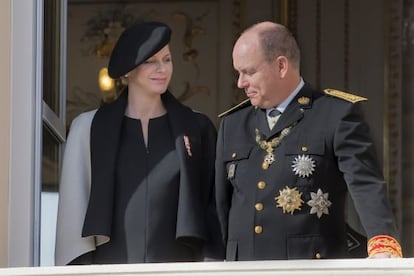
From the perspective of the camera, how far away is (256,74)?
4961 millimetres

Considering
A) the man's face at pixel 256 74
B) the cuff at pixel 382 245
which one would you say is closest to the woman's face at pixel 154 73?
the man's face at pixel 256 74

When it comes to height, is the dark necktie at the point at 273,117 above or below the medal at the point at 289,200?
above

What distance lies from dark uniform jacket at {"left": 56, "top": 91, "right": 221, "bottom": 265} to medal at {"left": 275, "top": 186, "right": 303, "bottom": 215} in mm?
261

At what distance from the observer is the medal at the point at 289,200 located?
4.89 meters

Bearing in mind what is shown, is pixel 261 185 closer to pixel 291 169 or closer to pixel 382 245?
pixel 291 169

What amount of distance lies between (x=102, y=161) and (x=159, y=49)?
0.38 metres

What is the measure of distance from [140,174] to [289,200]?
51cm

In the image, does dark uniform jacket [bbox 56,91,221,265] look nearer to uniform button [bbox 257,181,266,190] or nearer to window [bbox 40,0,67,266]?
window [bbox 40,0,67,266]

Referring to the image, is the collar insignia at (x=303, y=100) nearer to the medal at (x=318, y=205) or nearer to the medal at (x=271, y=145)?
the medal at (x=271, y=145)

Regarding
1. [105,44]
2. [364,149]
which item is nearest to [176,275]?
[364,149]

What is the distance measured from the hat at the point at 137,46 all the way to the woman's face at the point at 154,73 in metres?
0.02

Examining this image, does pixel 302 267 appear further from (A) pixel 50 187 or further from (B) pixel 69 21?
(B) pixel 69 21

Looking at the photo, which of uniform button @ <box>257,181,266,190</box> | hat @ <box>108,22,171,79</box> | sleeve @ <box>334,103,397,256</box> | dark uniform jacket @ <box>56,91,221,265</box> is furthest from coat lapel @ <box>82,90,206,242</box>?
sleeve @ <box>334,103,397,256</box>

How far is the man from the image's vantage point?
4.84 m
